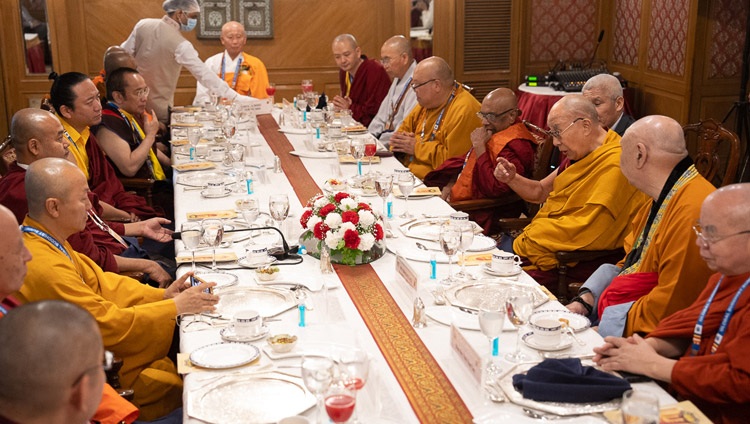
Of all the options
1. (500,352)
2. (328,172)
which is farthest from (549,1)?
(500,352)

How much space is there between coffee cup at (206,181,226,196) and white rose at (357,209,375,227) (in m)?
1.29

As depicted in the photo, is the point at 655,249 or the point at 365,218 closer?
the point at 655,249

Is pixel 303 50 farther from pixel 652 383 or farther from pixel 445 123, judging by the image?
pixel 652 383

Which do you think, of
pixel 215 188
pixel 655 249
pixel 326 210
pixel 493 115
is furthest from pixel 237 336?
pixel 493 115

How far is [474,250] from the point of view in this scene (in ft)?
11.1

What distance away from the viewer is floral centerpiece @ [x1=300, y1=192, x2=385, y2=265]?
3.16m

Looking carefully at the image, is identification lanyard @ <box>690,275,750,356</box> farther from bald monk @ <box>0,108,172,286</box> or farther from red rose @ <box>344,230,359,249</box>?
bald monk @ <box>0,108,172,286</box>

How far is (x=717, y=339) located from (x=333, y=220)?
4.52 feet

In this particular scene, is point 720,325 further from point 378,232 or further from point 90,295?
point 90,295

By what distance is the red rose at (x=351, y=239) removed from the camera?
3.15 meters

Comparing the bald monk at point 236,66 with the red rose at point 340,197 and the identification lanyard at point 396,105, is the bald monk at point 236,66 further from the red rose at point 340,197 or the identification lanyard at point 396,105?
the red rose at point 340,197

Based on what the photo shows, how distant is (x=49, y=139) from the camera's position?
148 inches

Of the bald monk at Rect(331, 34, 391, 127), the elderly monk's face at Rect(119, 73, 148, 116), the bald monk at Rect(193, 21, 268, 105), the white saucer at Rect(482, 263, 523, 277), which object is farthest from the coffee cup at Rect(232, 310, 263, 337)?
the bald monk at Rect(193, 21, 268, 105)

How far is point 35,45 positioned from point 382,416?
7482mm
